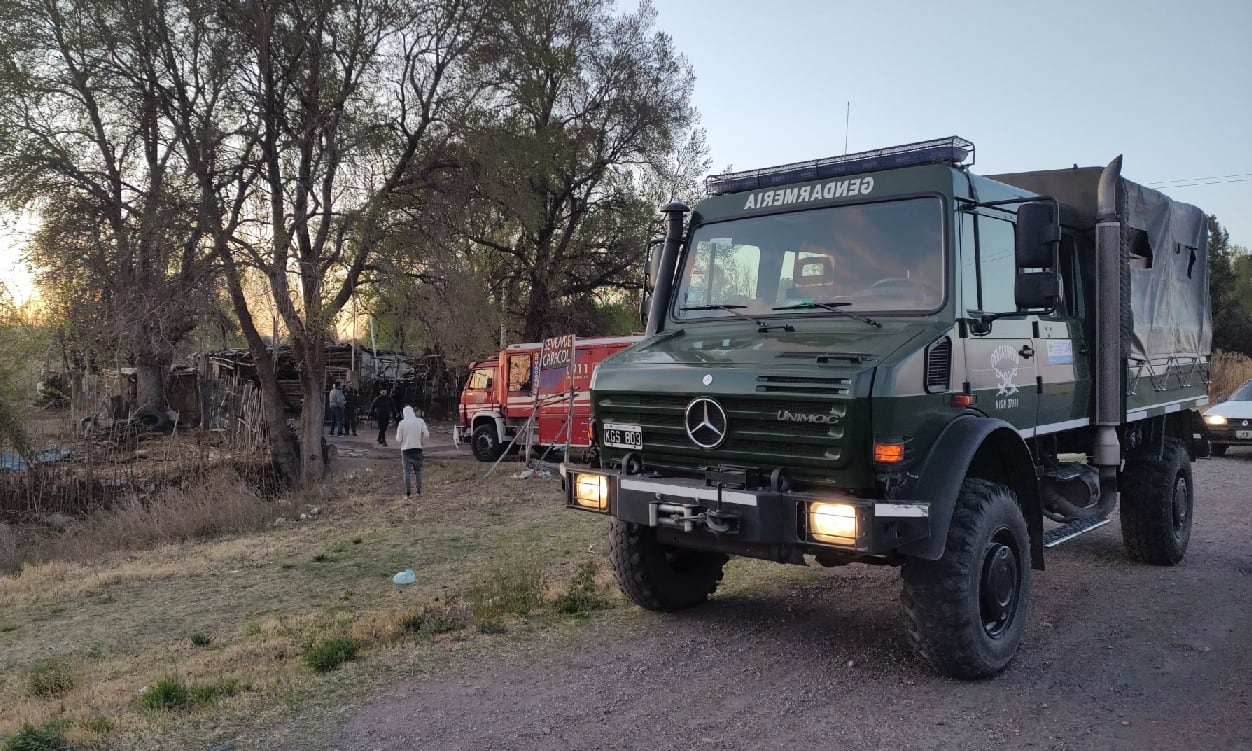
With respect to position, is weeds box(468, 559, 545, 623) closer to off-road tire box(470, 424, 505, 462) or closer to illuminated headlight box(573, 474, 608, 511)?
illuminated headlight box(573, 474, 608, 511)

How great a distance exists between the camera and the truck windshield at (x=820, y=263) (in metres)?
5.09

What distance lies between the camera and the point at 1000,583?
16.5 feet

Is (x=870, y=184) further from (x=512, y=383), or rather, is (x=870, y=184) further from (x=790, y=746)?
(x=512, y=383)

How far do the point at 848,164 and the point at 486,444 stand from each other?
1624 centimetres

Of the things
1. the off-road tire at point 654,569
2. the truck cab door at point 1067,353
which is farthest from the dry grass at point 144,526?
the truck cab door at point 1067,353

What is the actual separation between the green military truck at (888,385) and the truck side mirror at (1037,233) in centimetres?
1

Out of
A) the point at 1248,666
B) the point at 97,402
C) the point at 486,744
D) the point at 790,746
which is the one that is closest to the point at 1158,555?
the point at 1248,666

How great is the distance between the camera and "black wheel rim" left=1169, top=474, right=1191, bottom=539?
7582 mm

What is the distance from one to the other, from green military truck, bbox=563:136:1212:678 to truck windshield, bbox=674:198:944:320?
1cm

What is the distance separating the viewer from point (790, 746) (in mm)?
4105

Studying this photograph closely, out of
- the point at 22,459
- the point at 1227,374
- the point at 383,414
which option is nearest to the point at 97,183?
the point at 22,459

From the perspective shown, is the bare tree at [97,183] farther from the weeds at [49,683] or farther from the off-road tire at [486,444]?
the weeds at [49,683]

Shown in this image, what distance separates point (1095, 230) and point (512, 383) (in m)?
14.9

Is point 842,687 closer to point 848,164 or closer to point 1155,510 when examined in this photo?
point 848,164
